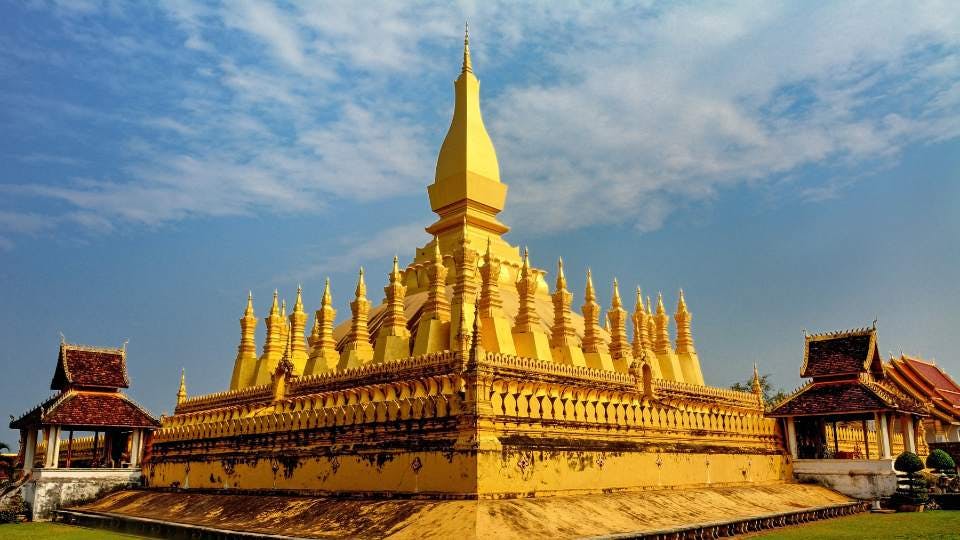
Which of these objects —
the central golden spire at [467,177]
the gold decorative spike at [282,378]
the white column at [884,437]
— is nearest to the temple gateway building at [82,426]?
the gold decorative spike at [282,378]

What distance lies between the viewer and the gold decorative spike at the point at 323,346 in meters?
22.6

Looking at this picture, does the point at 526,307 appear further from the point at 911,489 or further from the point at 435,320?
the point at 911,489

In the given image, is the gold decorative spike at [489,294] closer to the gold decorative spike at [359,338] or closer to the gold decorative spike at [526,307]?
the gold decorative spike at [526,307]

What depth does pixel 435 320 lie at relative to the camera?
2052 centimetres

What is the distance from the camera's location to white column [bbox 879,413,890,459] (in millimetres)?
20562

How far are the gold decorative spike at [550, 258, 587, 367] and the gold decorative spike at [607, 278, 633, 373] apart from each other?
186cm

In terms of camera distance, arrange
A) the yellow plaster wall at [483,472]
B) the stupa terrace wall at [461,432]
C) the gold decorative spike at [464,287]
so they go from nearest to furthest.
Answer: the yellow plaster wall at [483,472]
the stupa terrace wall at [461,432]
the gold decorative spike at [464,287]

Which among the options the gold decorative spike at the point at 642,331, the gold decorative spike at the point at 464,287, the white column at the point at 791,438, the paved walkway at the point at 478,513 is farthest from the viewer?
the gold decorative spike at the point at 642,331

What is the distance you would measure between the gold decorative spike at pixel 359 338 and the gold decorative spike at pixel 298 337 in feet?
6.34

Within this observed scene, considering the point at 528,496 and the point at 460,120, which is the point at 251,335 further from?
the point at 528,496

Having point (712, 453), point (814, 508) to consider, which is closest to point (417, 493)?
point (712, 453)

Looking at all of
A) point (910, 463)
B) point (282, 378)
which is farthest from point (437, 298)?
point (910, 463)

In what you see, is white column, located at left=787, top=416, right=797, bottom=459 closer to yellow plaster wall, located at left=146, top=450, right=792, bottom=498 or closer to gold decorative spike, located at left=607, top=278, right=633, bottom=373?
yellow plaster wall, located at left=146, top=450, right=792, bottom=498

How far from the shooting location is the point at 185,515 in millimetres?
17625
